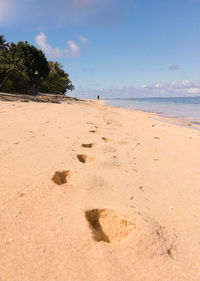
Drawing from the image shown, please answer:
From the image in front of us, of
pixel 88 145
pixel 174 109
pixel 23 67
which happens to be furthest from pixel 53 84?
pixel 88 145

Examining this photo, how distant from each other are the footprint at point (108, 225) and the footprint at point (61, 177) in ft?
2.16

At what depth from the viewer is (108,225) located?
164 cm

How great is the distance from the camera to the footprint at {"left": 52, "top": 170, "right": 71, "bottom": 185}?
87.7 inches

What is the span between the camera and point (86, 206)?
1.73 metres

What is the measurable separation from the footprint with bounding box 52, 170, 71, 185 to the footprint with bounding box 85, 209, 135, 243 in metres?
0.66

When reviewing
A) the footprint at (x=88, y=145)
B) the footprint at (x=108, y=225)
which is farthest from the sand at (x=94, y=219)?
the footprint at (x=88, y=145)

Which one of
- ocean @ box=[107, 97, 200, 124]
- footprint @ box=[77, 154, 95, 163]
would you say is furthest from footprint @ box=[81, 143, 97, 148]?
ocean @ box=[107, 97, 200, 124]

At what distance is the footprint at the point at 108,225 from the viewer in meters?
1.51

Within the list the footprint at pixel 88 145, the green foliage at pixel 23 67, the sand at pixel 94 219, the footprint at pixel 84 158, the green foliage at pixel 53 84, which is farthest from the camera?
the green foliage at pixel 53 84

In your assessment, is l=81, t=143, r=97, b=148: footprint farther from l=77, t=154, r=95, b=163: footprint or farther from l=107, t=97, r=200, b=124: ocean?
l=107, t=97, r=200, b=124: ocean

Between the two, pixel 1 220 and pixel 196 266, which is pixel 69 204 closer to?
pixel 1 220

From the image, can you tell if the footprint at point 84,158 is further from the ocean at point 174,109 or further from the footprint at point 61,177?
the ocean at point 174,109

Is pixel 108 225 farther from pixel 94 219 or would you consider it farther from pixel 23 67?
pixel 23 67

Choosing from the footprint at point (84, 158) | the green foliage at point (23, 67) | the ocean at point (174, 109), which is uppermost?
the green foliage at point (23, 67)
